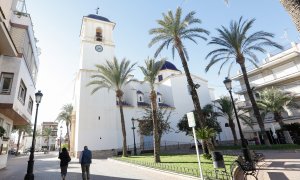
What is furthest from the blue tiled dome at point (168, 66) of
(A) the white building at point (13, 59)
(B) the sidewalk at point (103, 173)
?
(B) the sidewalk at point (103, 173)

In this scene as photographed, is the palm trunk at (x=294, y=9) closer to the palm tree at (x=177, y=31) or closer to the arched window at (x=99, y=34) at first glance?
the palm tree at (x=177, y=31)

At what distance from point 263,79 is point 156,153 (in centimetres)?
2763

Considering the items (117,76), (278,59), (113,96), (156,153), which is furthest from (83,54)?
(278,59)

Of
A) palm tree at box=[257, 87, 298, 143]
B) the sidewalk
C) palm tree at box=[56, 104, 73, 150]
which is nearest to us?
the sidewalk

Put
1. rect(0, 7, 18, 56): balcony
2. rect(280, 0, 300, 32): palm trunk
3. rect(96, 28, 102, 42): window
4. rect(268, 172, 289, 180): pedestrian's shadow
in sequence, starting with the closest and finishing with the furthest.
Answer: rect(280, 0, 300, 32): palm trunk
rect(268, 172, 289, 180): pedestrian's shadow
rect(0, 7, 18, 56): balcony
rect(96, 28, 102, 42): window

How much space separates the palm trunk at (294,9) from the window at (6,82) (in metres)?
15.2

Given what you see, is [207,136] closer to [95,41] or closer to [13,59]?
Answer: [13,59]

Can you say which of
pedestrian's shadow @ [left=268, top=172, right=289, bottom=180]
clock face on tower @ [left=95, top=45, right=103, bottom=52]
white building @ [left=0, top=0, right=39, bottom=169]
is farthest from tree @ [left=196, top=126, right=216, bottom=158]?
→ clock face on tower @ [left=95, top=45, right=103, bottom=52]

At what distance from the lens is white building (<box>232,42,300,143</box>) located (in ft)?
99.4

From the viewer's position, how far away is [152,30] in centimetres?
2150

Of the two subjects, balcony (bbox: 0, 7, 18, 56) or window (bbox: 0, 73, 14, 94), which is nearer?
balcony (bbox: 0, 7, 18, 56)

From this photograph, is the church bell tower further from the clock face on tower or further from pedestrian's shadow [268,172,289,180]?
pedestrian's shadow [268,172,289,180]

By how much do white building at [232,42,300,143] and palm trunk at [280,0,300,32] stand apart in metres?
27.4

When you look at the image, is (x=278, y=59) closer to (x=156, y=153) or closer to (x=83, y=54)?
(x=156, y=153)
